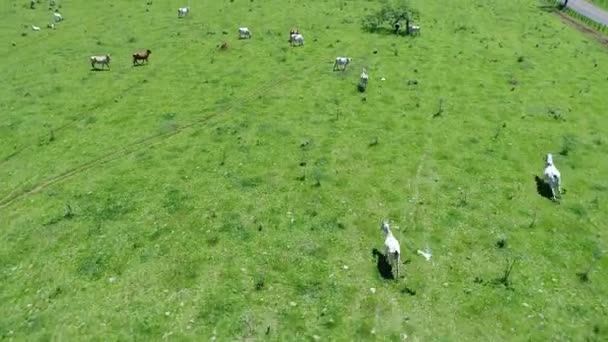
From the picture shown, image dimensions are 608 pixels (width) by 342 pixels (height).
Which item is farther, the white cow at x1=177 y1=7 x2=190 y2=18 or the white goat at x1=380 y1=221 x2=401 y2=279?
the white cow at x1=177 y1=7 x2=190 y2=18

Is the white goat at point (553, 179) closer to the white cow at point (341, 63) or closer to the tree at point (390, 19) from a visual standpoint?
the white cow at point (341, 63)

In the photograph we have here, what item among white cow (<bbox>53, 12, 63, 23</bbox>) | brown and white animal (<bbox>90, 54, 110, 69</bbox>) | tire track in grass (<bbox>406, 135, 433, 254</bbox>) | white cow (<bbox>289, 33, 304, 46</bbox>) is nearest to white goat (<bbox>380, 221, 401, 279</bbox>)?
tire track in grass (<bbox>406, 135, 433, 254</bbox>)

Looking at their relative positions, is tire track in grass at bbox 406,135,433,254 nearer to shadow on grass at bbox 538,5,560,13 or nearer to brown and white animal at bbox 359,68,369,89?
brown and white animal at bbox 359,68,369,89

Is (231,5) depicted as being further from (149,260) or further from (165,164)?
(149,260)

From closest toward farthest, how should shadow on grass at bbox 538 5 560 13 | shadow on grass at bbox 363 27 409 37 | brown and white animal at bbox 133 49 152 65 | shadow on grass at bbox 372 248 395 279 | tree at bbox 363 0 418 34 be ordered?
1. shadow on grass at bbox 372 248 395 279
2. brown and white animal at bbox 133 49 152 65
3. shadow on grass at bbox 363 27 409 37
4. tree at bbox 363 0 418 34
5. shadow on grass at bbox 538 5 560 13

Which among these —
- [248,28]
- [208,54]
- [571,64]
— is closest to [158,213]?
[208,54]

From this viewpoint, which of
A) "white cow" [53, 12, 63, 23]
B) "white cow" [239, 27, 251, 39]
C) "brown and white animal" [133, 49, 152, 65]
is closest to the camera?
"brown and white animal" [133, 49, 152, 65]

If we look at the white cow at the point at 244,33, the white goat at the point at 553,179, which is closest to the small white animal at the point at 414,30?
the white cow at the point at 244,33
